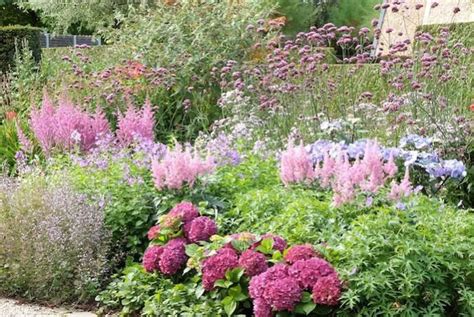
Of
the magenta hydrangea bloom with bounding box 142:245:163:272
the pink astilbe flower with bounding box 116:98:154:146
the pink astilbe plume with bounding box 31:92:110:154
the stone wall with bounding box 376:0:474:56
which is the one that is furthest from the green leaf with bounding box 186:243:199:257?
the stone wall with bounding box 376:0:474:56

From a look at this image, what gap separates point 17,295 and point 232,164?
1654 mm

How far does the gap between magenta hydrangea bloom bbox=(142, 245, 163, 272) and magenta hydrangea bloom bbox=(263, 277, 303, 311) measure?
859 mm

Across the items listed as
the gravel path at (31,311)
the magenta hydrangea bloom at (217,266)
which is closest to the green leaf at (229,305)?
the magenta hydrangea bloom at (217,266)

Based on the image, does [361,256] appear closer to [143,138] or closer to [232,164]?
[232,164]

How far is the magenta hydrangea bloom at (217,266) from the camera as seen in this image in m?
3.53

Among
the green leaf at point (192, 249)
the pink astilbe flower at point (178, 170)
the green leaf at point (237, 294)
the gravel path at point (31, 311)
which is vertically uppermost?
the pink astilbe flower at point (178, 170)

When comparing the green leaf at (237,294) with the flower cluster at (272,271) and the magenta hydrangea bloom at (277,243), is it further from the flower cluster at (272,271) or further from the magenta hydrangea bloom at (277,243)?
the magenta hydrangea bloom at (277,243)

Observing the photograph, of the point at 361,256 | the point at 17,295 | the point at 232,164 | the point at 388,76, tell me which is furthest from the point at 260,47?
the point at 361,256

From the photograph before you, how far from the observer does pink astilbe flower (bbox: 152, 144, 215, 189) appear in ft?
14.4

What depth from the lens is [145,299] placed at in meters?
3.92

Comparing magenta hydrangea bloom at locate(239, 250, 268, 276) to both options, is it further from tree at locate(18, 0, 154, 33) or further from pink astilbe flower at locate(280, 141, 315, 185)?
tree at locate(18, 0, 154, 33)

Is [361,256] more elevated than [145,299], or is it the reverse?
[361,256]

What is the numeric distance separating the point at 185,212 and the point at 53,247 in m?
0.85

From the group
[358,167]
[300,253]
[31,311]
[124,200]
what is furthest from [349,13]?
[300,253]
